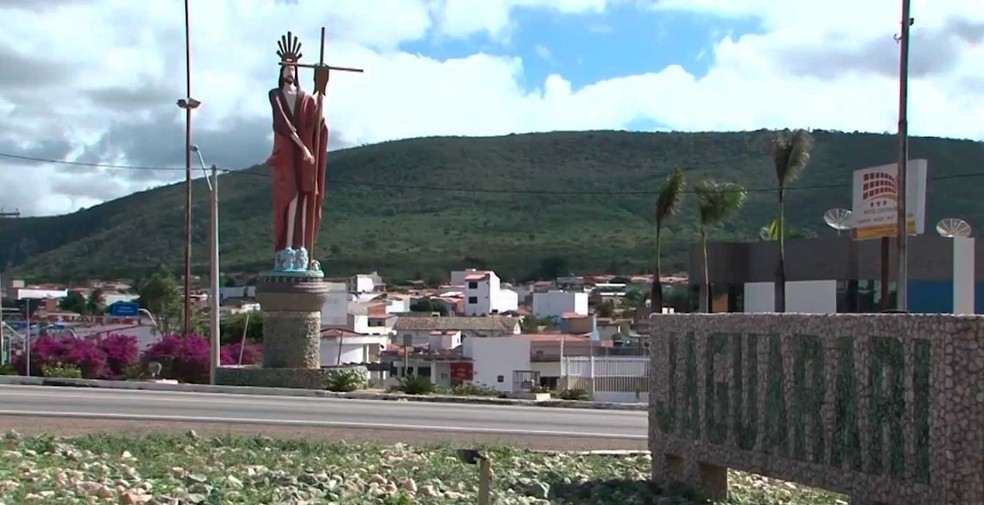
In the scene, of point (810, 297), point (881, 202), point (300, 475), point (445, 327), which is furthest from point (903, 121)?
point (445, 327)

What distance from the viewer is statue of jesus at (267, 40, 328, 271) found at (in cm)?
2919

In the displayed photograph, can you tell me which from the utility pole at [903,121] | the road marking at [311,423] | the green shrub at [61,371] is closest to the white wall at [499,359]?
the green shrub at [61,371]

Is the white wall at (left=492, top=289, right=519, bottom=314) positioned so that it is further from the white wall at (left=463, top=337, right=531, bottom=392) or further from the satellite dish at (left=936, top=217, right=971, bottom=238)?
the satellite dish at (left=936, top=217, right=971, bottom=238)

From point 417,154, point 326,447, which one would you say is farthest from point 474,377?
point 417,154

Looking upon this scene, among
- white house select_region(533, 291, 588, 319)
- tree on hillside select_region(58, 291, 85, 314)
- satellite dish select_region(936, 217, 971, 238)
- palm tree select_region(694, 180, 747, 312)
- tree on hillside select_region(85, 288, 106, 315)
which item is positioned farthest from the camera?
white house select_region(533, 291, 588, 319)

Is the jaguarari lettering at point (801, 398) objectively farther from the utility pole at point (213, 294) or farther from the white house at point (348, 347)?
the white house at point (348, 347)

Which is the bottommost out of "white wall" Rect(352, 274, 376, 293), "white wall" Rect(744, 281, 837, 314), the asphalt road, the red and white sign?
the red and white sign

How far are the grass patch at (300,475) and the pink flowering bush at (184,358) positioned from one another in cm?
1938

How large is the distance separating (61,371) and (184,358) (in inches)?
170

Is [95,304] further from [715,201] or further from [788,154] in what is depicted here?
[788,154]

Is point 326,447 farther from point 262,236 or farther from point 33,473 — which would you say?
point 262,236

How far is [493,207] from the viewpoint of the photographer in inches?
5645

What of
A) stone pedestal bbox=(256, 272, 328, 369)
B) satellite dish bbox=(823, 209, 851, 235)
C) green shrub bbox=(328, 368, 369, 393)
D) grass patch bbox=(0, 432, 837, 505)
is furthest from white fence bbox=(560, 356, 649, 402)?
grass patch bbox=(0, 432, 837, 505)

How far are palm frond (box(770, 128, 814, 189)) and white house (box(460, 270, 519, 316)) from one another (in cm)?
5848
